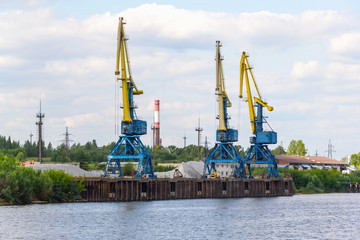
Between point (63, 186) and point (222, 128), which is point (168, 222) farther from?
point (222, 128)

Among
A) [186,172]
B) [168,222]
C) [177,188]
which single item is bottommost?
[168,222]

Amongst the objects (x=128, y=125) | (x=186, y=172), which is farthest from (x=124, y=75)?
(x=186, y=172)

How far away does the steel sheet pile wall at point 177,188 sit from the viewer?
3489 inches

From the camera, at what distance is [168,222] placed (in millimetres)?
65875

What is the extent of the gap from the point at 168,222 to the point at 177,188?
1428 inches

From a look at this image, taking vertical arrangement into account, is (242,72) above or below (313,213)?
above

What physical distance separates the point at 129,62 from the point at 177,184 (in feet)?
65.4

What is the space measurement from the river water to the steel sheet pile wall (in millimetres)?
3664

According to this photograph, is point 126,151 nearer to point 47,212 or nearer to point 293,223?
point 47,212

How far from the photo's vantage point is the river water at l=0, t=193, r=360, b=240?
Result: 5641 cm

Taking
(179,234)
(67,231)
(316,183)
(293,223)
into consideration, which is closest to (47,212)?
(67,231)

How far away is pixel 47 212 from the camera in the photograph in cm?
6994

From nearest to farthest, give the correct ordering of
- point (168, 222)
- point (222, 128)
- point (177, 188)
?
1. point (168, 222)
2. point (177, 188)
3. point (222, 128)

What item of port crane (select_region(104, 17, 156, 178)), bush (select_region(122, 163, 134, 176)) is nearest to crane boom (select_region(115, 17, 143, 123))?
port crane (select_region(104, 17, 156, 178))
